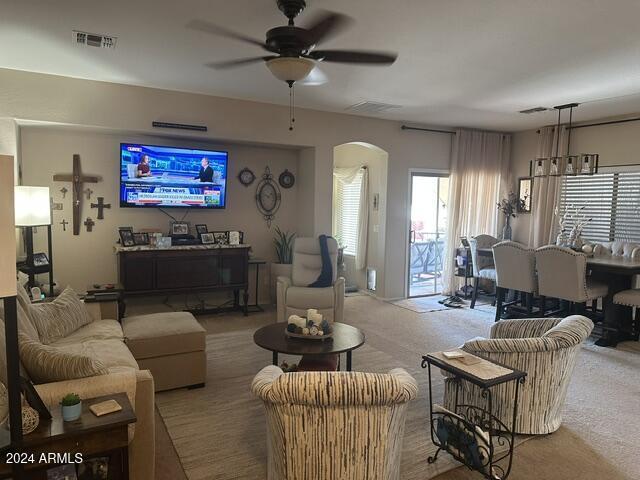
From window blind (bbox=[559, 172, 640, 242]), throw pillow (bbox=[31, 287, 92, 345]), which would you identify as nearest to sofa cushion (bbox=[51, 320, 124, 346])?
throw pillow (bbox=[31, 287, 92, 345])

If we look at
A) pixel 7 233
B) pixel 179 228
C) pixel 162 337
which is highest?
pixel 7 233

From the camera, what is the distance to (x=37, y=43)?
354 centimetres

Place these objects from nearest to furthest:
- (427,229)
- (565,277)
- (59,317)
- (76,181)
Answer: (59,317), (565,277), (76,181), (427,229)

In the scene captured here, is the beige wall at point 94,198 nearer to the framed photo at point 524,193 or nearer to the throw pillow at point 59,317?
the throw pillow at point 59,317

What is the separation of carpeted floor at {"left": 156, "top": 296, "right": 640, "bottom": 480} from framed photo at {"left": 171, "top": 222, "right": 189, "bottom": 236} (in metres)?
1.27

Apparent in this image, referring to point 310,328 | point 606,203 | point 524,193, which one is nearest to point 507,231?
point 524,193

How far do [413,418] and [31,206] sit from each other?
11.3ft

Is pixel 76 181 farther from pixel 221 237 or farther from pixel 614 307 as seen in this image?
pixel 614 307

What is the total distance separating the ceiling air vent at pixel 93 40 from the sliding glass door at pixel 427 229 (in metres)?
4.71

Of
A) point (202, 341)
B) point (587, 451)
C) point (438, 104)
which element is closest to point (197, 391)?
point (202, 341)

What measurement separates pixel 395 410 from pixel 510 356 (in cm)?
118

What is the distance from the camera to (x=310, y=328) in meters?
3.18

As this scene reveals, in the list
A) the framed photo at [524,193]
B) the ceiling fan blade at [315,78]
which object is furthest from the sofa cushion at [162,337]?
the framed photo at [524,193]

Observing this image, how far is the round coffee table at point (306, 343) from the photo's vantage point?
2961mm
